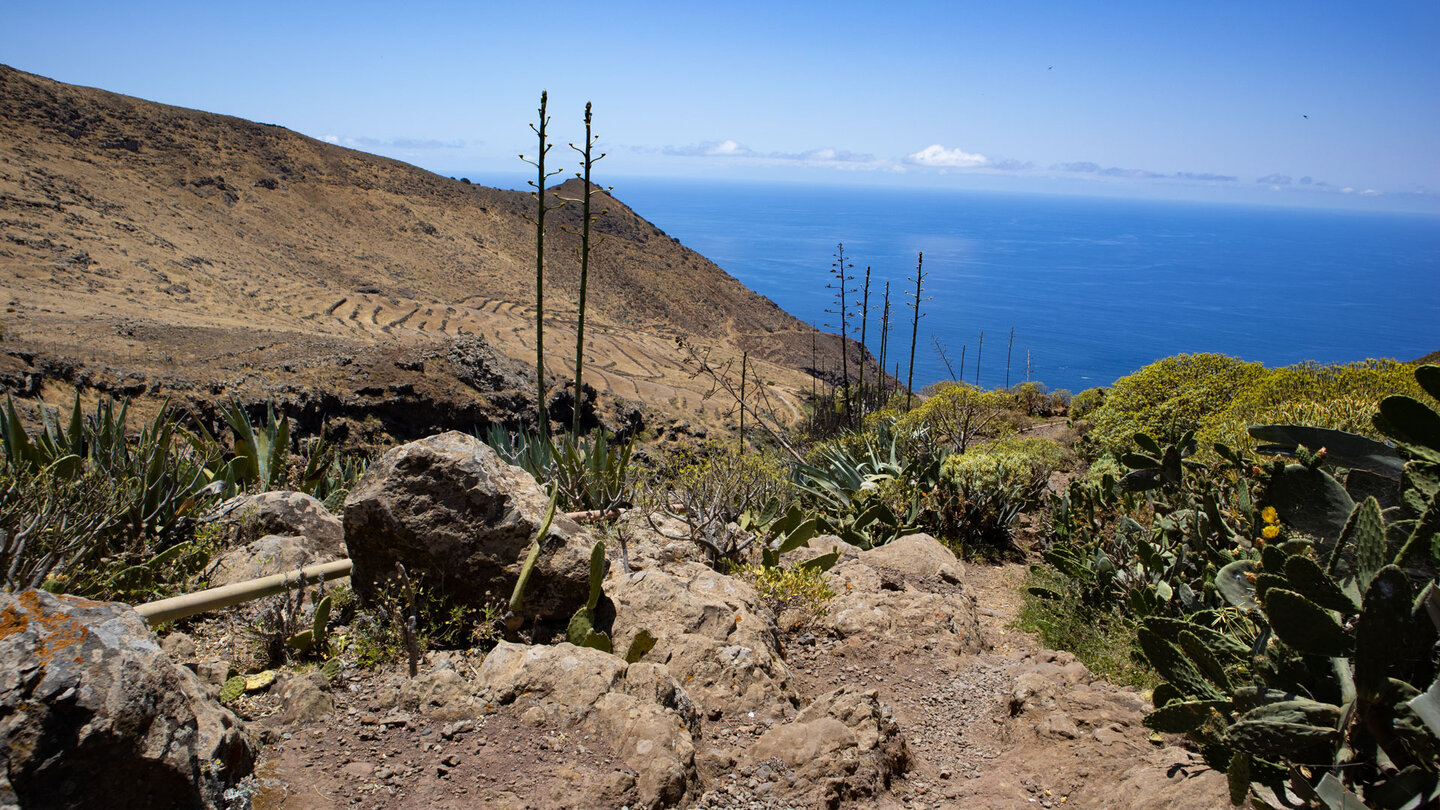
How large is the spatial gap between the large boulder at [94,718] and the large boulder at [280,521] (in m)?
2.56

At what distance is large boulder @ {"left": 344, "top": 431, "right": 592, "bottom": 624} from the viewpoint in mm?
3883

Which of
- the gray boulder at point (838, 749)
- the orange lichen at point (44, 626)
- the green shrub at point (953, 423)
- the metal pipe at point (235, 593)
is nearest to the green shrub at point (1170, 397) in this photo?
the green shrub at point (953, 423)

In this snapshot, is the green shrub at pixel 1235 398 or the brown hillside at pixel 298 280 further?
the brown hillside at pixel 298 280

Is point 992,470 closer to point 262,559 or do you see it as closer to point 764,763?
point 764,763

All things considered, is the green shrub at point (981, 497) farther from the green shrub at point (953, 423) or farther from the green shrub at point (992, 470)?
the green shrub at point (953, 423)

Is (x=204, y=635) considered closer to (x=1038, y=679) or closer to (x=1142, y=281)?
(x=1038, y=679)

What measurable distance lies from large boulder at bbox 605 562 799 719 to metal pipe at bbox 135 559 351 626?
156 cm

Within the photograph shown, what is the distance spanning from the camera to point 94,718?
2.08 meters

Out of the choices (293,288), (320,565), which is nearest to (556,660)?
(320,565)

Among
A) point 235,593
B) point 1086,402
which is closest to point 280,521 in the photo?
point 235,593

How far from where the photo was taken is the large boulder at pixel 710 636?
376cm

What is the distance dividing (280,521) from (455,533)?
1.86 metres

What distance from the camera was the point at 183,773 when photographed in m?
2.24

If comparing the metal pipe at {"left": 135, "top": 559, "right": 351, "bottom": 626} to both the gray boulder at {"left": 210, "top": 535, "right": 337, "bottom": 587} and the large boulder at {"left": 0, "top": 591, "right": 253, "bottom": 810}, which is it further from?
the large boulder at {"left": 0, "top": 591, "right": 253, "bottom": 810}
